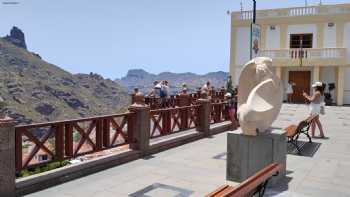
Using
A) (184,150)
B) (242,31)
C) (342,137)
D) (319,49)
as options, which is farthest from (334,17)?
(184,150)

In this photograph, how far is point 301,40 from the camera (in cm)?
2727

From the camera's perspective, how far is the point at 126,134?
328 inches

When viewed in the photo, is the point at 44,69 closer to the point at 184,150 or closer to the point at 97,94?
the point at 97,94

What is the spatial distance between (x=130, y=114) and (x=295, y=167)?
11.8 feet

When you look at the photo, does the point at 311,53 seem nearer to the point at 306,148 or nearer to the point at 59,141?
the point at 306,148

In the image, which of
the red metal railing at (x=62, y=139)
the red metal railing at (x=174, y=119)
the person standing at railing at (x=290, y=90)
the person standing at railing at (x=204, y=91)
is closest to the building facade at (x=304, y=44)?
the person standing at railing at (x=290, y=90)

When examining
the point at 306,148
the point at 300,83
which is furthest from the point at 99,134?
the point at 300,83

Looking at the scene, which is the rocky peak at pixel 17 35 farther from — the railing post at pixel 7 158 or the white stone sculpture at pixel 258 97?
the white stone sculpture at pixel 258 97

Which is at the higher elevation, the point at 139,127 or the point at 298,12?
the point at 298,12

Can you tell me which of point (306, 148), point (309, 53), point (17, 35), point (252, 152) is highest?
point (17, 35)

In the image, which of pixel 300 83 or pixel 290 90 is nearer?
pixel 290 90

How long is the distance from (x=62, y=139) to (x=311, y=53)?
74.8 feet

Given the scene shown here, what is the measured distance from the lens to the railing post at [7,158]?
213 inches

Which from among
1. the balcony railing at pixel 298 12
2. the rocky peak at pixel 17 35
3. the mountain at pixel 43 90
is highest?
the rocky peak at pixel 17 35
